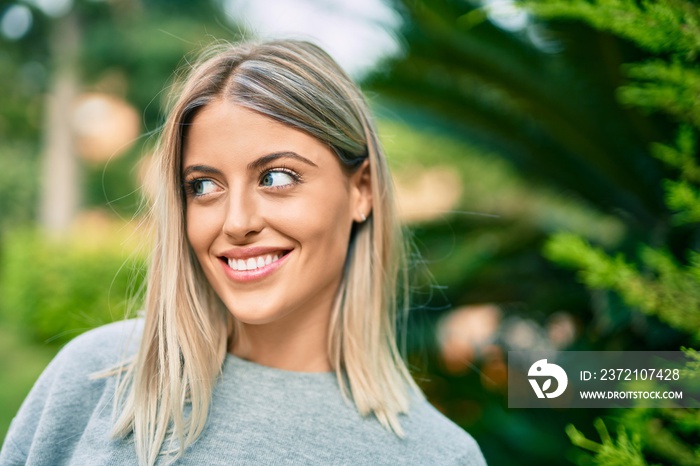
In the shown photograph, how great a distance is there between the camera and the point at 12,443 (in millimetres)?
1643

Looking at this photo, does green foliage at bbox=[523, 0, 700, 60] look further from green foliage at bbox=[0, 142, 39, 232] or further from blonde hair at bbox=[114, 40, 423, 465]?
green foliage at bbox=[0, 142, 39, 232]

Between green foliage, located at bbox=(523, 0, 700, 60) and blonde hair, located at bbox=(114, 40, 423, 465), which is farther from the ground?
green foliage, located at bbox=(523, 0, 700, 60)

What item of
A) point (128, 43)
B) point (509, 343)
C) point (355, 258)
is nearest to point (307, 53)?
point (355, 258)

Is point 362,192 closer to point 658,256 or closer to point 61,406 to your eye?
point 658,256

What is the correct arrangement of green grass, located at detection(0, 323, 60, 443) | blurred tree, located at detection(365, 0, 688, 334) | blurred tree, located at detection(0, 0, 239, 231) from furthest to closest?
blurred tree, located at detection(0, 0, 239, 231) < green grass, located at detection(0, 323, 60, 443) < blurred tree, located at detection(365, 0, 688, 334)

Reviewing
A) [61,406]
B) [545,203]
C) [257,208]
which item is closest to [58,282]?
[545,203]

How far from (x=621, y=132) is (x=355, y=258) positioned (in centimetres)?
186

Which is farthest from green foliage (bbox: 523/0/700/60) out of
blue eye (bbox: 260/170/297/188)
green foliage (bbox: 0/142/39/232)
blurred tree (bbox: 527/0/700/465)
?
green foliage (bbox: 0/142/39/232)

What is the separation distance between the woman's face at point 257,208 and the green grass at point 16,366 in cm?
410

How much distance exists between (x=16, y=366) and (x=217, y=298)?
5870 millimetres

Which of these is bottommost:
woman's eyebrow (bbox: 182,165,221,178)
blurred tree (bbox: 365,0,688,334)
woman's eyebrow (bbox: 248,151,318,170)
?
woman's eyebrow (bbox: 182,165,221,178)

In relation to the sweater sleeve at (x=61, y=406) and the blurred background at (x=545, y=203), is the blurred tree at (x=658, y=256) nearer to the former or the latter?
the blurred background at (x=545, y=203)

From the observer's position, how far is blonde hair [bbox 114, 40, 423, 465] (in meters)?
1.58

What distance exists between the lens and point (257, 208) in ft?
5.17
